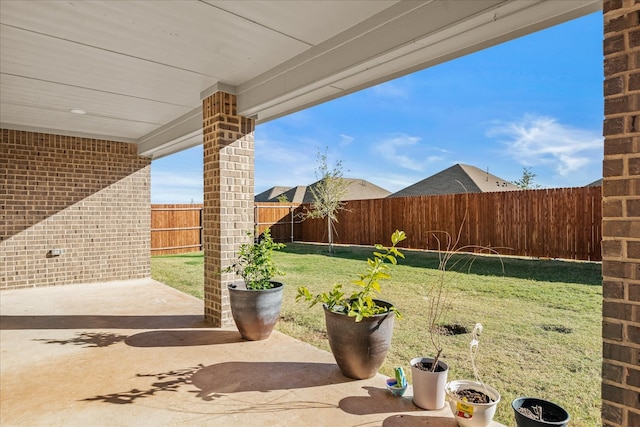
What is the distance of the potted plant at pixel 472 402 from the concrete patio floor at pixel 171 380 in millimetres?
183

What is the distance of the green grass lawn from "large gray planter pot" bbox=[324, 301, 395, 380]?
1.22 feet

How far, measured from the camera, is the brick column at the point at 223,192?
4.13 metres

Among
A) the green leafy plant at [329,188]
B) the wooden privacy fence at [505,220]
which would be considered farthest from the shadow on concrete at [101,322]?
the green leafy plant at [329,188]

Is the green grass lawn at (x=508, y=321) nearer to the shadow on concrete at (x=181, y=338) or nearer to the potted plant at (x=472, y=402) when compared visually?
the potted plant at (x=472, y=402)

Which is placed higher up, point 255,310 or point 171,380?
point 255,310

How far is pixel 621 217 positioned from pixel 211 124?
3961 mm

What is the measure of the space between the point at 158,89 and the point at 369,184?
80.1 feet

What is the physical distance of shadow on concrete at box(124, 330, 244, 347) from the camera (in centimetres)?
363

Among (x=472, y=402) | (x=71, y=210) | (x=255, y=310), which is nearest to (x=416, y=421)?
(x=472, y=402)

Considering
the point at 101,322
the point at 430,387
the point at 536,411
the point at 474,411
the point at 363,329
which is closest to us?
the point at 536,411

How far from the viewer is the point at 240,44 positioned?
3.11m

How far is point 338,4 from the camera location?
2.50 metres

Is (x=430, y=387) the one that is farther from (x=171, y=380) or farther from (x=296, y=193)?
(x=296, y=193)

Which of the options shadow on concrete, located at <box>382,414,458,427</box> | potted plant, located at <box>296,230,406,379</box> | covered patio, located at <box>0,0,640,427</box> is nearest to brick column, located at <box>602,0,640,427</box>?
covered patio, located at <box>0,0,640,427</box>
